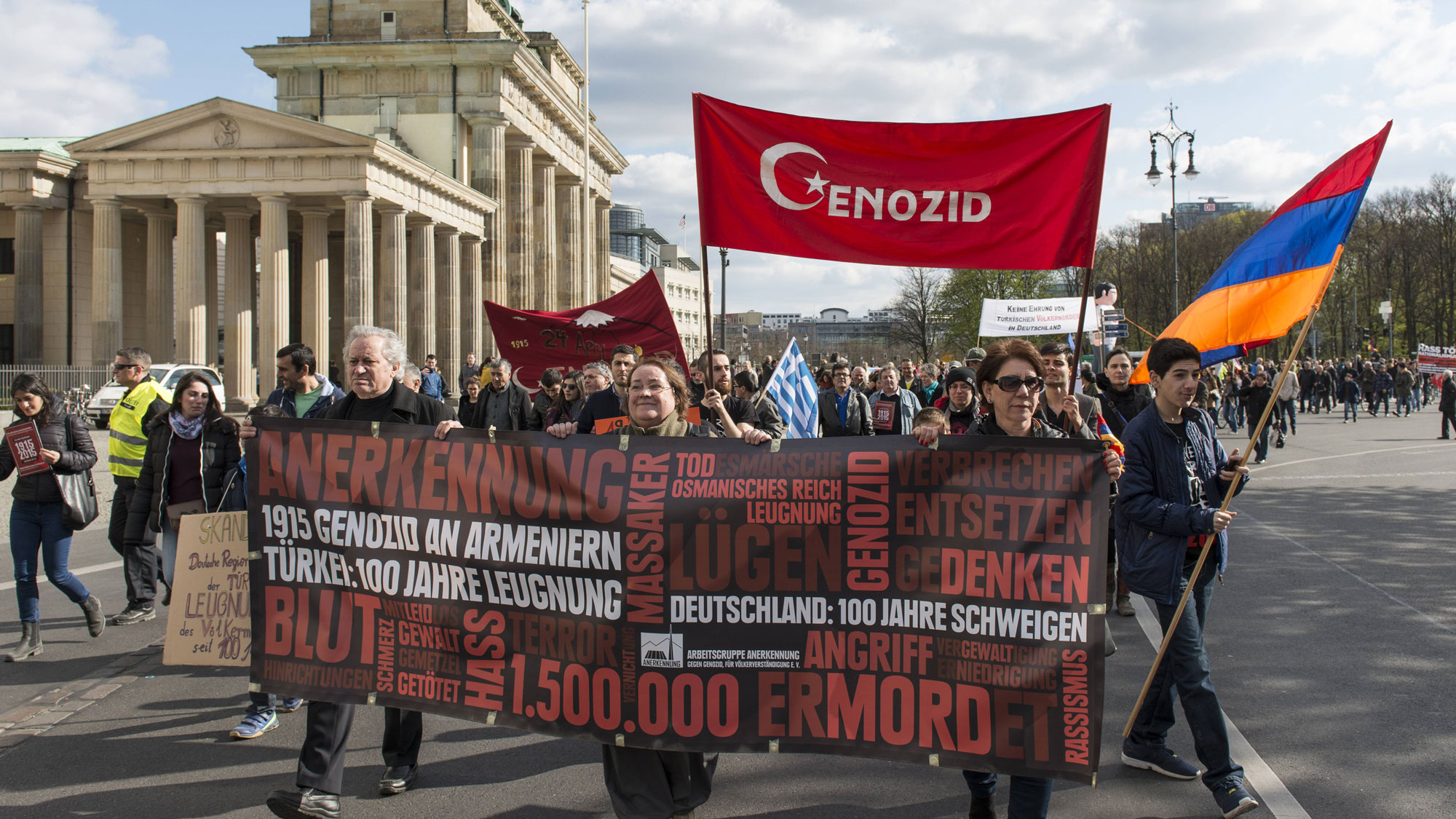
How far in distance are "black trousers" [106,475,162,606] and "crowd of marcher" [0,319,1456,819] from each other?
13 millimetres

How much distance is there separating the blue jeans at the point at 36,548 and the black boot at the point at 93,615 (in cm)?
7

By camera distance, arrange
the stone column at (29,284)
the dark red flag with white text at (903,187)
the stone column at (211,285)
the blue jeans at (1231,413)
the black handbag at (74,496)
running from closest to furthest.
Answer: the dark red flag with white text at (903,187)
the black handbag at (74,496)
the blue jeans at (1231,413)
the stone column at (29,284)
the stone column at (211,285)

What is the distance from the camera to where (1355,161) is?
4.60 meters

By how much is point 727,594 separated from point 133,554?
5899mm

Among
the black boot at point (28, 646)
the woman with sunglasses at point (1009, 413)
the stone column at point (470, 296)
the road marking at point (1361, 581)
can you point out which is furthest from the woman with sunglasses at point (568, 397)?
the stone column at point (470, 296)

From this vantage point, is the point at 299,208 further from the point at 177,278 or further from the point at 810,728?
the point at 810,728

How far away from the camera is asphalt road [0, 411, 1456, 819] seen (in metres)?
4.30

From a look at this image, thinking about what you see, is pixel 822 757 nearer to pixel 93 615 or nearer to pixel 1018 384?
pixel 1018 384

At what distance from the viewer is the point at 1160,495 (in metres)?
4.42

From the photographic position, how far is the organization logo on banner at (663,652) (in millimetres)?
3842

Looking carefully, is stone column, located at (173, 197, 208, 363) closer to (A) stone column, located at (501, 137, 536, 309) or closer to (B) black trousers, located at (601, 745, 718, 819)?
(A) stone column, located at (501, 137, 536, 309)

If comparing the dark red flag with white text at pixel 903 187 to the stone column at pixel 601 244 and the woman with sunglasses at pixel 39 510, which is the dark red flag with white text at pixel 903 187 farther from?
the stone column at pixel 601 244

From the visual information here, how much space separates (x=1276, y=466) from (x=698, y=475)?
17624 millimetres

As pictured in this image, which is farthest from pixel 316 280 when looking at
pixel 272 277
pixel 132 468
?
pixel 132 468
